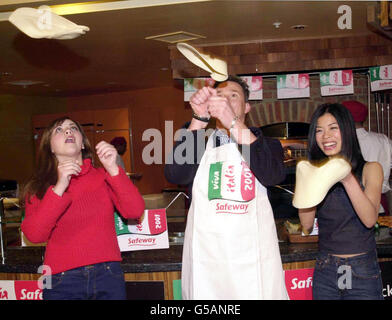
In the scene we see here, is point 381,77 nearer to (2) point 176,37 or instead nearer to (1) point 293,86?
(1) point 293,86

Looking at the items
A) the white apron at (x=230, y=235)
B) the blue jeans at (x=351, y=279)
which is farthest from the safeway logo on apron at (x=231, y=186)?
the blue jeans at (x=351, y=279)

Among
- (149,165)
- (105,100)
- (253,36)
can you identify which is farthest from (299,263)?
(105,100)

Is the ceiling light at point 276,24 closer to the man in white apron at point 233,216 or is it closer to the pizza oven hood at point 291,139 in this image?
the pizza oven hood at point 291,139

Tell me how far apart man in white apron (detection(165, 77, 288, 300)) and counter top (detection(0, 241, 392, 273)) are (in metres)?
0.46

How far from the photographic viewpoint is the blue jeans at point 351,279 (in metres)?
1.54

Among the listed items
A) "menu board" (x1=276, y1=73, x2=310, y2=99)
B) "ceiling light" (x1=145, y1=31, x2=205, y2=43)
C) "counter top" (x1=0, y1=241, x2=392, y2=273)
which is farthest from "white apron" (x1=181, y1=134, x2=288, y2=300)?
"menu board" (x1=276, y1=73, x2=310, y2=99)

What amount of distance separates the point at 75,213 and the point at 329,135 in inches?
37.5

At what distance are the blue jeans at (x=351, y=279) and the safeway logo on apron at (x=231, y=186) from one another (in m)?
0.41

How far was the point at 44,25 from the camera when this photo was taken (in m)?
1.57

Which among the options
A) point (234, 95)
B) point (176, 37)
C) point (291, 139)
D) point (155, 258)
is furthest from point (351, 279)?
point (291, 139)

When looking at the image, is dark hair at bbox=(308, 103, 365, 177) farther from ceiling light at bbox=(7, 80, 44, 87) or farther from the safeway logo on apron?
ceiling light at bbox=(7, 80, 44, 87)

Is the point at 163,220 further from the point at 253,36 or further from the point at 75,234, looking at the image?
the point at 253,36

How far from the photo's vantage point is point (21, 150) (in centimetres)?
785

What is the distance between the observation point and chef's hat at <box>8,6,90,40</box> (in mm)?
1543
